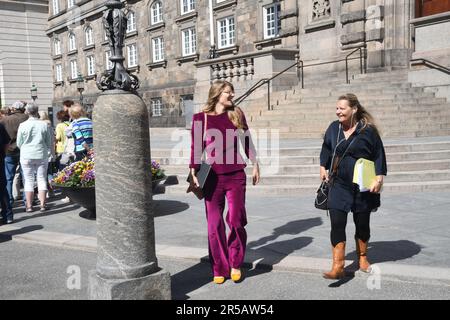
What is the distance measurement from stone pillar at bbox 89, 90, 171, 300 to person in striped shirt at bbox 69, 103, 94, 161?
198 inches

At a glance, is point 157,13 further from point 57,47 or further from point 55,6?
point 57,47

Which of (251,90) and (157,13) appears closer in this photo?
(251,90)

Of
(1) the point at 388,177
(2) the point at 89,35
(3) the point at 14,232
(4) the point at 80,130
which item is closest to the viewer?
(3) the point at 14,232

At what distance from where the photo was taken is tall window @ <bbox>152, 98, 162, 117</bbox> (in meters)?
30.2

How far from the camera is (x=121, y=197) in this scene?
385 centimetres

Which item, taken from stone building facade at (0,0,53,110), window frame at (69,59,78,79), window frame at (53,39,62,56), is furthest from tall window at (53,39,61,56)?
window frame at (69,59,78,79)

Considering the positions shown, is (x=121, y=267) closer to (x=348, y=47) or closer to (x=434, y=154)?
(x=434, y=154)

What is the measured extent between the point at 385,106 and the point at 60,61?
35578 millimetres

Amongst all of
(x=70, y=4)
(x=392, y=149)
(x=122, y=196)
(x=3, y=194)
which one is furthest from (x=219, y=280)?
(x=70, y=4)

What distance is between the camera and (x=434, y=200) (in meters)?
7.96

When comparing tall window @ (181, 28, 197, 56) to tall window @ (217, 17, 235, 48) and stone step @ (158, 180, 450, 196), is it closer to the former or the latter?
tall window @ (217, 17, 235, 48)

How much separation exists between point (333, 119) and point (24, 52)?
35203 mm

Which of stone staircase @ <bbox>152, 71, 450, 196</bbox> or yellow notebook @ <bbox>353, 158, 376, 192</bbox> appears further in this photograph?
stone staircase @ <bbox>152, 71, 450, 196</bbox>
